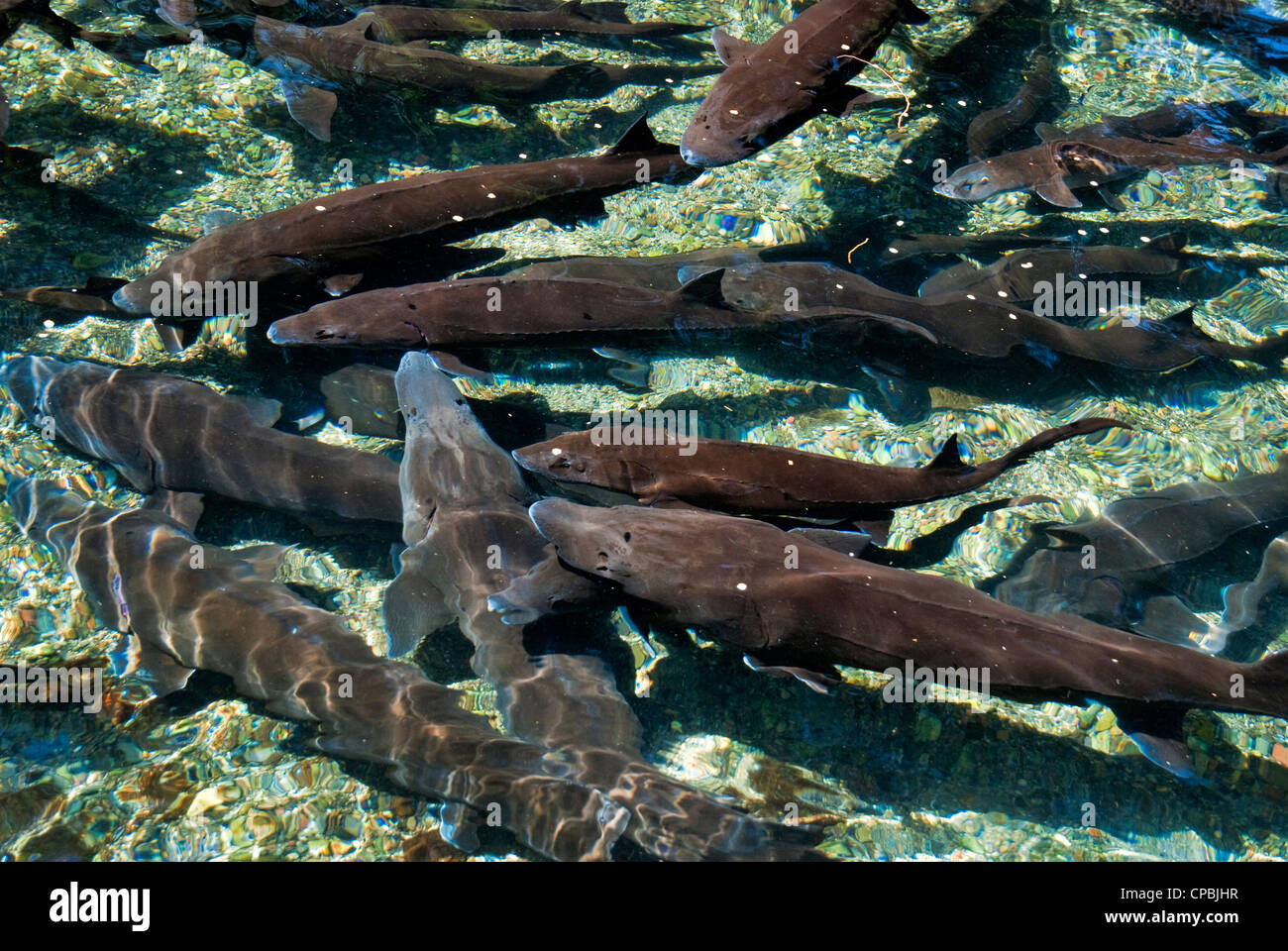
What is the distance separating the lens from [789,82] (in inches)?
230

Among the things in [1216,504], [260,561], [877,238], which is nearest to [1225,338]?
[1216,504]

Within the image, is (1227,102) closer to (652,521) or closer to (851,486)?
(851,486)

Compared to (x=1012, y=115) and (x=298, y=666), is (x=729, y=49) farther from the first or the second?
(x=298, y=666)

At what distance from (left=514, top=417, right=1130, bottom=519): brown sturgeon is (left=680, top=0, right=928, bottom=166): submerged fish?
1993mm

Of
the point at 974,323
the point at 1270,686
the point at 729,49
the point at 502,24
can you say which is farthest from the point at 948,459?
the point at 502,24

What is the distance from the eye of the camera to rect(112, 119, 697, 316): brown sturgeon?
5.55m

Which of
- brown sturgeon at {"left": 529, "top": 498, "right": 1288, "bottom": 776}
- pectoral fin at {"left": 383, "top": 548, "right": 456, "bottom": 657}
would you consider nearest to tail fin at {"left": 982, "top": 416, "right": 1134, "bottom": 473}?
brown sturgeon at {"left": 529, "top": 498, "right": 1288, "bottom": 776}

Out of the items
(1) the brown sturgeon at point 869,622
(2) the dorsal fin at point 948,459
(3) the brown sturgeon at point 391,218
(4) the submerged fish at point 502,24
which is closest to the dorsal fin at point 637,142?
(3) the brown sturgeon at point 391,218

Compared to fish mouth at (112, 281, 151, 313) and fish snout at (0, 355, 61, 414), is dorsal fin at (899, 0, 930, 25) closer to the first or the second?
fish mouth at (112, 281, 151, 313)

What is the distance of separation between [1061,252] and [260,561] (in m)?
5.71

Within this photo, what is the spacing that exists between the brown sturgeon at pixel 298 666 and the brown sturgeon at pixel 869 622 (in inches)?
37.7

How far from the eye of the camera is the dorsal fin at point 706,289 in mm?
5223

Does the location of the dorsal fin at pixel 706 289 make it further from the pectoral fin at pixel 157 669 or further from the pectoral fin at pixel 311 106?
the pectoral fin at pixel 311 106

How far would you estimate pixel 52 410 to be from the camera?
5328mm
